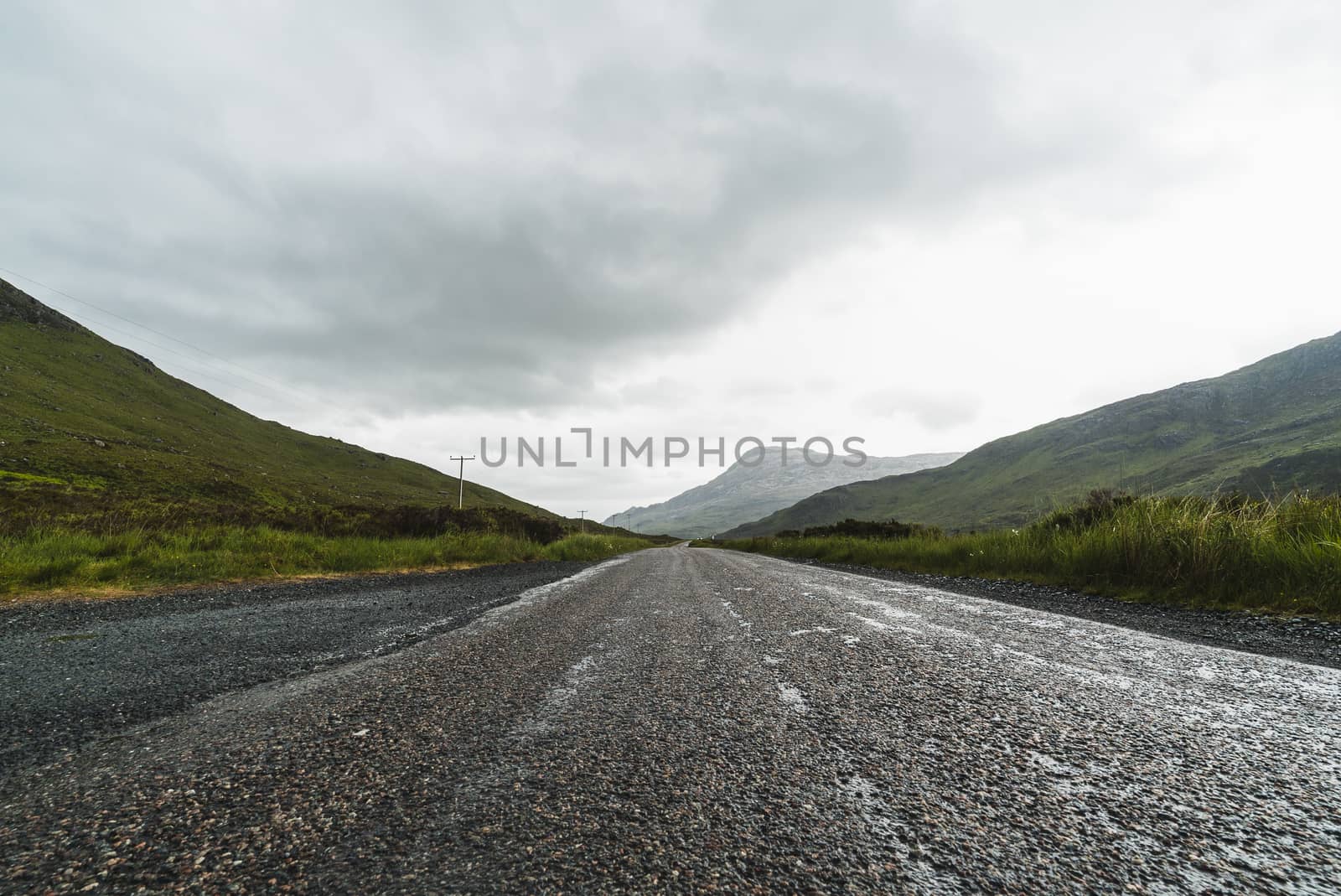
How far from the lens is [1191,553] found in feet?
21.7

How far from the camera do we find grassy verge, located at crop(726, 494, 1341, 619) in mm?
5500

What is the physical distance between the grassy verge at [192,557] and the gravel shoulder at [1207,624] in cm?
1164

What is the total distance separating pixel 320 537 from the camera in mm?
12852

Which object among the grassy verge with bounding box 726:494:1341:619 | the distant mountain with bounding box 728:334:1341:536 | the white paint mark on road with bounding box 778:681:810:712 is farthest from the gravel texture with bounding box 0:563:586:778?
the distant mountain with bounding box 728:334:1341:536

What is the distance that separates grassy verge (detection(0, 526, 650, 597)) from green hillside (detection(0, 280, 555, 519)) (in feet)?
24.6

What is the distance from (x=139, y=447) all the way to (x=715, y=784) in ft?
217

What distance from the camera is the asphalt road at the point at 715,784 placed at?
3.97ft

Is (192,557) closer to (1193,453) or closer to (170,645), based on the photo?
(170,645)

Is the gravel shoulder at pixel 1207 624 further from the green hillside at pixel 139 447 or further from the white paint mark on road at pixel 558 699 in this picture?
the green hillside at pixel 139 447

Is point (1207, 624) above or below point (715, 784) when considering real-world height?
below

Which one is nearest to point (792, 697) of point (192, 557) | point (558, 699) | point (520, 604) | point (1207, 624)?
point (558, 699)

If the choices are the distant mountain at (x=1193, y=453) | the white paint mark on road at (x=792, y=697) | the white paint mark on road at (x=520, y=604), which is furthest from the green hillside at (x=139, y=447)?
the distant mountain at (x=1193, y=453)

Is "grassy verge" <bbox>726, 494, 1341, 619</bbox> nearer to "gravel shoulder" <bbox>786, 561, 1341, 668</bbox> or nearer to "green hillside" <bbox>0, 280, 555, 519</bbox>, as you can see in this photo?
"gravel shoulder" <bbox>786, 561, 1341, 668</bbox>

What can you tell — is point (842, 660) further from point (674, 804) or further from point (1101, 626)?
point (1101, 626)
